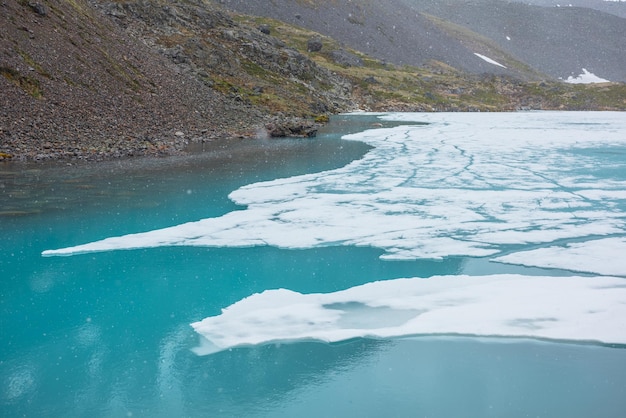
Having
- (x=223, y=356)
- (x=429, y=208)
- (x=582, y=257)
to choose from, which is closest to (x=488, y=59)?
(x=429, y=208)

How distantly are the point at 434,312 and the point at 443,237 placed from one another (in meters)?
4.24

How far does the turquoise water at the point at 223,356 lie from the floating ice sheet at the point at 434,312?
0.27 meters

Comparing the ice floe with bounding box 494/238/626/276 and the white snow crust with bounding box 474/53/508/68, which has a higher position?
the white snow crust with bounding box 474/53/508/68

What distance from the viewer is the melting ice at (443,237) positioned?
857 centimetres

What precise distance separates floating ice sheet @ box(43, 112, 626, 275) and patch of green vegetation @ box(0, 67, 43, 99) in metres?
13.5

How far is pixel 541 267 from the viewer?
433 inches

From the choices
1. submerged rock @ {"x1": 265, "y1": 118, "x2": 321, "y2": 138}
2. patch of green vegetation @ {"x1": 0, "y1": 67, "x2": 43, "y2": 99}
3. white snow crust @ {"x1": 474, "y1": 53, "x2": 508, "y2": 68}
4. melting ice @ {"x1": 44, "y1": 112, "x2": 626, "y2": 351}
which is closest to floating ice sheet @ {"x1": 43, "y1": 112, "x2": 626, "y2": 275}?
melting ice @ {"x1": 44, "y1": 112, "x2": 626, "y2": 351}

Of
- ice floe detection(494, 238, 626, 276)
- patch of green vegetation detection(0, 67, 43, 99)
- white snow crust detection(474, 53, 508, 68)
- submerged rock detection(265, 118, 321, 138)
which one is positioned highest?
white snow crust detection(474, 53, 508, 68)

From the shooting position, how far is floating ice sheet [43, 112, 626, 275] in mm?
12836

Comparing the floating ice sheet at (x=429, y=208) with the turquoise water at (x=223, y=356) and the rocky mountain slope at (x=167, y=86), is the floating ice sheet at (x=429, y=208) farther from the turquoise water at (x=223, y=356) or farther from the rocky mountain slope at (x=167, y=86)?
the rocky mountain slope at (x=167, y=86)

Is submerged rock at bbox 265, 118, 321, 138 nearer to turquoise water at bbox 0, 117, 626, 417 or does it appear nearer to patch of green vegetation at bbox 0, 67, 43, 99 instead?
patch of green vegetation at bbox 0, 67, 43, 99

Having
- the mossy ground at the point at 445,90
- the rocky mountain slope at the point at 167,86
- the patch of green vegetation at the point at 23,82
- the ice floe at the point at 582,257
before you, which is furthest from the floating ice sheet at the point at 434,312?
the mossy ground at the point at 445,90

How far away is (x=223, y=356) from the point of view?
7742 mm

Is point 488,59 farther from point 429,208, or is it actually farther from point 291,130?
point 429,208
